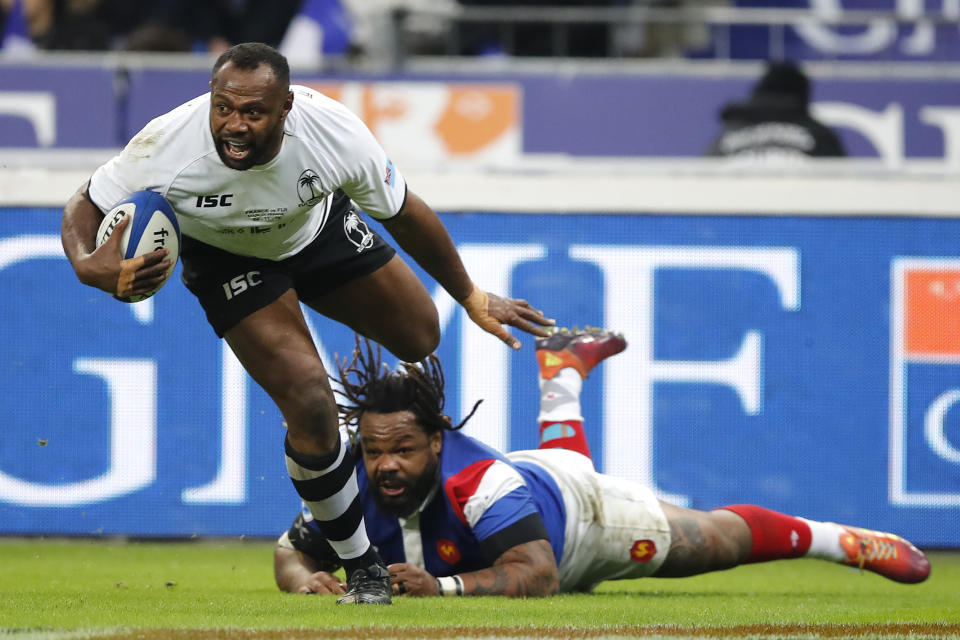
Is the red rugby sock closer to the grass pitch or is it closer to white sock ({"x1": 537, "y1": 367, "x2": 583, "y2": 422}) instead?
the grass pitch

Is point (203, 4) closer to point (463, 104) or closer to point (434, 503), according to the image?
point (463, 104)

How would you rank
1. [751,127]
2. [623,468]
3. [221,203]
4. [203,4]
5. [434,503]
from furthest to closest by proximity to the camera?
[203,4] < [751,127] < [623,468] < [434,503] < [221,203]

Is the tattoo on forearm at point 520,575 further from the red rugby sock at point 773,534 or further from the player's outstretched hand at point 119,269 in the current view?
the player's outstretched hand at point 119,269

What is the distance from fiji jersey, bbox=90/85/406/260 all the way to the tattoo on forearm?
53.3 inches

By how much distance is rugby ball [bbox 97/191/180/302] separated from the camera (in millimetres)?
4473

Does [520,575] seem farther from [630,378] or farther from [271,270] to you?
[630,378]

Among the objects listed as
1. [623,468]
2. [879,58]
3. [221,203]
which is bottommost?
[623,468]

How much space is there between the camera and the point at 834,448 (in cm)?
799

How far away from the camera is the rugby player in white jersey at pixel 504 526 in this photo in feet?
17.6

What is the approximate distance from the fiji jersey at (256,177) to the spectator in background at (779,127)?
4.41 metres

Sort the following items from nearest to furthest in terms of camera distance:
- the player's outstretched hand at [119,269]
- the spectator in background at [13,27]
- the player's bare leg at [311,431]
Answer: the player's outstretched hand at [119,269] < the player's bare leg at [311,431] < the spectator in background at [13,27]

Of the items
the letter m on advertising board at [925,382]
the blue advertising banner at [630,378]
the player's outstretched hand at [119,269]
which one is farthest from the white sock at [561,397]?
the player's outstretched hand at [119,269]

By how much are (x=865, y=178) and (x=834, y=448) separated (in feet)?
5.07

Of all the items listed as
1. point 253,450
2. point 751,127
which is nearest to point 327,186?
point 253,450
